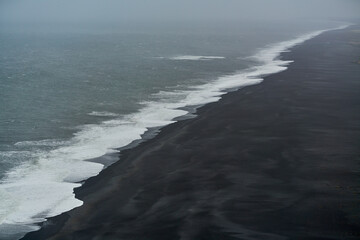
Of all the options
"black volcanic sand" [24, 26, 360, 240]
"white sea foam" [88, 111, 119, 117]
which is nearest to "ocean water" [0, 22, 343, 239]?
"white sea foam" [88, 111, 119, 117]

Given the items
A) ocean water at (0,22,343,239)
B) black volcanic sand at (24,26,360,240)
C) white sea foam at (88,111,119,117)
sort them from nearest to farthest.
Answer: black volcanic sand at (24,26,360,240), ocean water at (0,22,343,239), white sea foam at (88,111,119,117)

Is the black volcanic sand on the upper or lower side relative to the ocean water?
upper

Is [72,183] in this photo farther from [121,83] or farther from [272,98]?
[121,83]

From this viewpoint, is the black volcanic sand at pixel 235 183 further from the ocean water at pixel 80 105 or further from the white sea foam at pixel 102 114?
the white sea foam at pixel 102 114

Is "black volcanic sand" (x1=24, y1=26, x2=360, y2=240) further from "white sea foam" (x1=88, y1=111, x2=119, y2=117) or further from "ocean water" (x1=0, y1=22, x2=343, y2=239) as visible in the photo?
"white sea foam" (x1=88, y1=111, x2=119, y2=117)

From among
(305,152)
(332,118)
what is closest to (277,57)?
(332,118)

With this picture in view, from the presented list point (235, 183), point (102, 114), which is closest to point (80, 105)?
point (102, 114)
